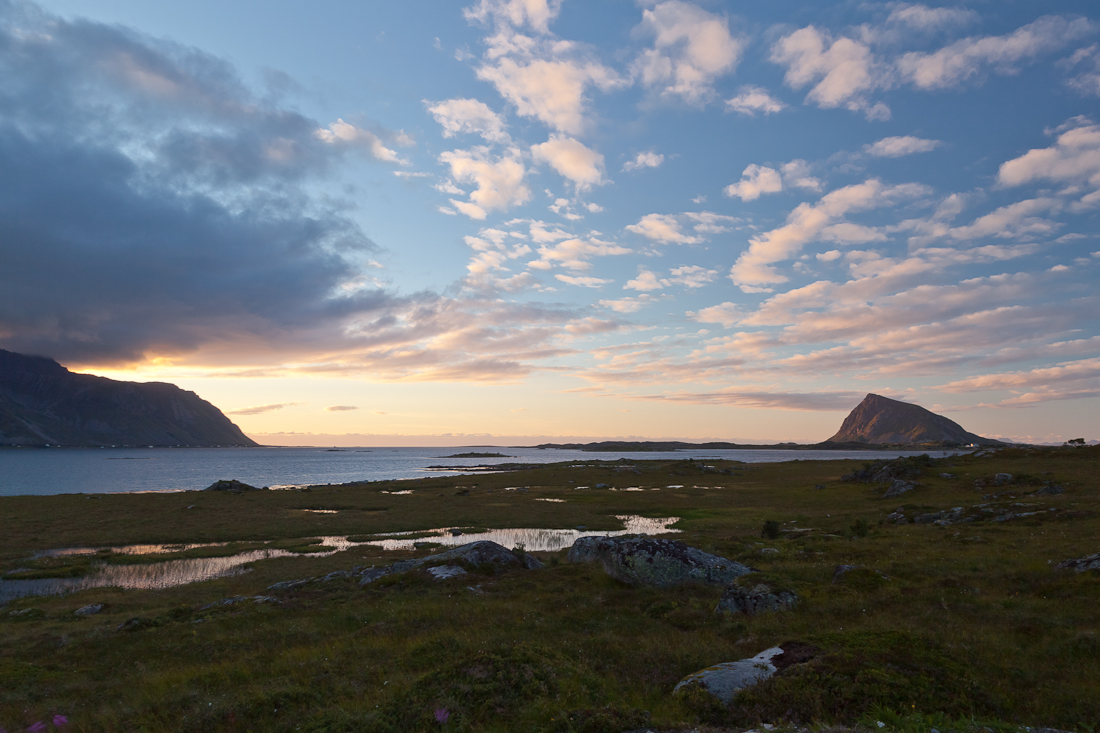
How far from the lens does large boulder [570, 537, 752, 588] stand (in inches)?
980

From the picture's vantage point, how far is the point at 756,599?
1938cm

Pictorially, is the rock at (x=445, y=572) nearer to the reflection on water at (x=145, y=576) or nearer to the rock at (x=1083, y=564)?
the reflection on water at (x=145, y=576)

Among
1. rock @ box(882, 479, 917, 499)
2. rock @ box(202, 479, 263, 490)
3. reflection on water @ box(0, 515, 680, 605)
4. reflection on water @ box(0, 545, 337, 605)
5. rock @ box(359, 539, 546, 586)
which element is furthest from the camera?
rock @ box(202, 479, 263, 490)

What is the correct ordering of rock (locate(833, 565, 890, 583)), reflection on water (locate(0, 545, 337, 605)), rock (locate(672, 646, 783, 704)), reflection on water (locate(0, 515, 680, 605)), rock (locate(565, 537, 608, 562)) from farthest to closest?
reflection on water (locate(0, 515, 680, 605)), reflection on water (locate(0, 545, 337, 605)), rock (locate(565, 537, 608, 562)), rock (locate(833, 565, 890, 583)), rock (locate(672, 646, 783, 704))

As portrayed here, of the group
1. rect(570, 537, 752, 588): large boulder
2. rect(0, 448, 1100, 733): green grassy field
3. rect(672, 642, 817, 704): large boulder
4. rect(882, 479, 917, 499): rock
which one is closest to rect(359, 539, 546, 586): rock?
rect(0, 448, 1100, 733): green grassy field

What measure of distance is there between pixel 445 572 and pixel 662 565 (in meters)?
12.2

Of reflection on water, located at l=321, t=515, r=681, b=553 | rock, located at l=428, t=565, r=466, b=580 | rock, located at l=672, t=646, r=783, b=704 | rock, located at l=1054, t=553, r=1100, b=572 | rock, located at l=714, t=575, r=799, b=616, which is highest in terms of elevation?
rock, located at l=1054, t=553, r=1100, b=572

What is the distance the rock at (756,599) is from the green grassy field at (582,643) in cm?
63

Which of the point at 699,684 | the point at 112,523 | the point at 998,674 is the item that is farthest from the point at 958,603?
the point at 112,523

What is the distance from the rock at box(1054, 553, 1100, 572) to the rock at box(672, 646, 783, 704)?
1660 cm

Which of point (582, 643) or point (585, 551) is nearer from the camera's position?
point (582, 643)

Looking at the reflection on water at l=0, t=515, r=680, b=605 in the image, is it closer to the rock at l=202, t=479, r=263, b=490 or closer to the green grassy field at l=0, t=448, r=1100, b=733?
the green grassy field at l=0, t=448, r=1100, b=733

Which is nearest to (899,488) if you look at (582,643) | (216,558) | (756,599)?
(756,599)

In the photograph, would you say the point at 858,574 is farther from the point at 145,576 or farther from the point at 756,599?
the point at 145,576
